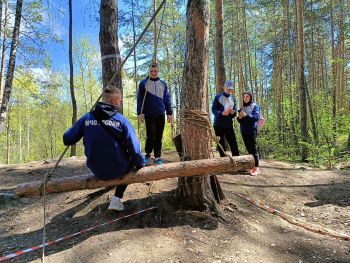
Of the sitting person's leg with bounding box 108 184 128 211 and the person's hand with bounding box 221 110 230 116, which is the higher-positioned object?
the person's hand with bounding box 221 110 230 116

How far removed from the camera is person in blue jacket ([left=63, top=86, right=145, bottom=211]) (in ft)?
12.7

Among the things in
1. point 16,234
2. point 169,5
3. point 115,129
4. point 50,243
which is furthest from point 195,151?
point 169,5

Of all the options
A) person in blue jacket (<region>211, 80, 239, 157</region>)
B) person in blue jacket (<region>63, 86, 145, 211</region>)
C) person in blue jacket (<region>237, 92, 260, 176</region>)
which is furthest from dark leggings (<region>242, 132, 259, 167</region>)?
person in blue jacket (<region>63, 86, 145, 211</region>)

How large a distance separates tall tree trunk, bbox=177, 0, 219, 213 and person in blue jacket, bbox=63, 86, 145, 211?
880 mm

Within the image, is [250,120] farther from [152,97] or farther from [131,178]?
[131,178]

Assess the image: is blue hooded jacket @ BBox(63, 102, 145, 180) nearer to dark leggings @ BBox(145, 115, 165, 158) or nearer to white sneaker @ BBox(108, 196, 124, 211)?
white sneaker @ BBox(108, 196, 124, 211)

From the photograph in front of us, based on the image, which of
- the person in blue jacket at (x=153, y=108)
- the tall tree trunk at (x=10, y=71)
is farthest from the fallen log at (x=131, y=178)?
the tall tree trunk at (x=10, y=71)

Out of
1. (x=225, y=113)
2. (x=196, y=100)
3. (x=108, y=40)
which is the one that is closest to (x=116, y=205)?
(x=196, y=100)

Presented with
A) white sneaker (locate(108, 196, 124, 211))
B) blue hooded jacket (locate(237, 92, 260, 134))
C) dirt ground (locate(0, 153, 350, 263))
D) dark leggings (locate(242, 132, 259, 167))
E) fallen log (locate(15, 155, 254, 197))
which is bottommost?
dirt ground (locate(0, 153, 350, 263))

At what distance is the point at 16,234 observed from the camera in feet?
15.2

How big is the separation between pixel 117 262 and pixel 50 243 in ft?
3.67

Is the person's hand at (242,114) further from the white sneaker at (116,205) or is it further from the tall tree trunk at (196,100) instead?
the white sneaker at (116,205)

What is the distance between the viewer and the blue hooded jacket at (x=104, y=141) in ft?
12.7

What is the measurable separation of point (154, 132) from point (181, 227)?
2.12 meters
